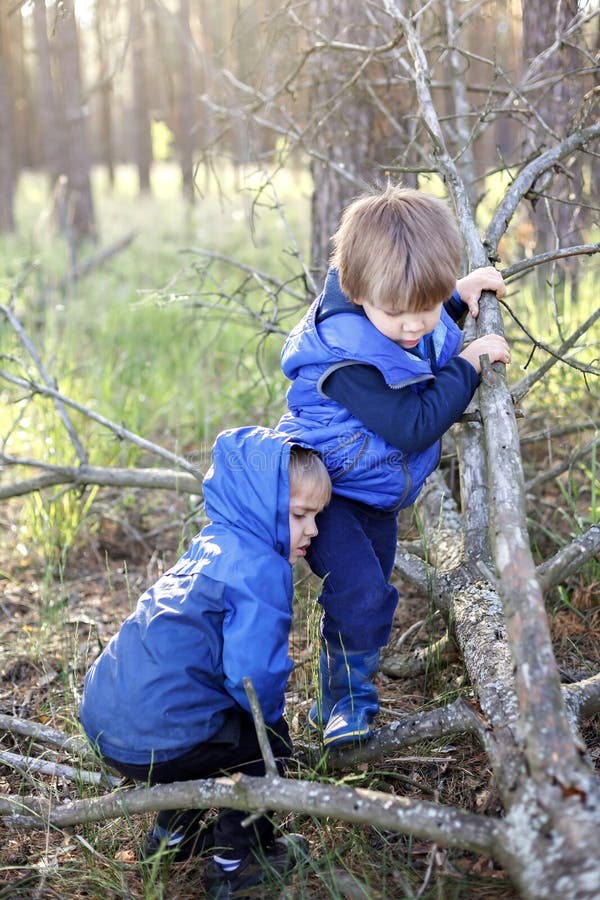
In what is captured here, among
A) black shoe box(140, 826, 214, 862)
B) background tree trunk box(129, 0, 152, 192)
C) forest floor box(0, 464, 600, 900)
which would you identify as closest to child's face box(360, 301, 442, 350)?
forest floor box(0, 464, 600, 900)

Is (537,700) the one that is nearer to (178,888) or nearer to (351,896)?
(351,896)

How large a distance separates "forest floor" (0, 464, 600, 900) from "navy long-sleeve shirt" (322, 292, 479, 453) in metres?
0.61

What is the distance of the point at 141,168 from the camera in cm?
2277

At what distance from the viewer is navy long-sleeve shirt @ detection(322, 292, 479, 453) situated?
2152mm

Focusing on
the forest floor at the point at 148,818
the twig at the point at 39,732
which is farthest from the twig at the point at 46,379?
the twig at the point at 39,732

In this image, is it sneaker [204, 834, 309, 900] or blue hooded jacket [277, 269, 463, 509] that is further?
blue hooded jacket [277, 269, 463, 509]

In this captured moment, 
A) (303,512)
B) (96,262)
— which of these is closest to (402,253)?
(303,512)

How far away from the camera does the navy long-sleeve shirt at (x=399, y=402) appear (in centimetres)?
215

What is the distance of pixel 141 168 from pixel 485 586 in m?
22.3

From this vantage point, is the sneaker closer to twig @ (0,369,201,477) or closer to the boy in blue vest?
the boy in blue vest

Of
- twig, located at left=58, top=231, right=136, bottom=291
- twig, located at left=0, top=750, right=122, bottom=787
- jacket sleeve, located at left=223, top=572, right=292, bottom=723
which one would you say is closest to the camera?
jacket sleeve, located at left=223, top=572, right=292, bottom=723

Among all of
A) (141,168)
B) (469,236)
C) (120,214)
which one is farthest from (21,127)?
(469,236)

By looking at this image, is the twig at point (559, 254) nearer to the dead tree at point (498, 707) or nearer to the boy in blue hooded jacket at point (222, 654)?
the dead tree at point (498, 707)

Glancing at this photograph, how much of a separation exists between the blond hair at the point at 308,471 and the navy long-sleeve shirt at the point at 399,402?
170mm
